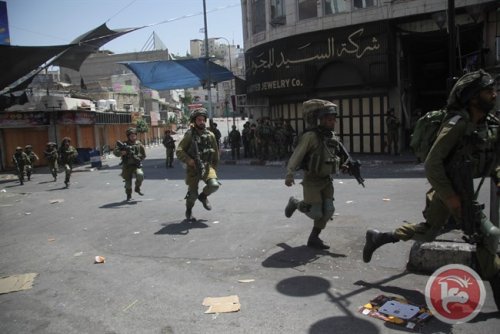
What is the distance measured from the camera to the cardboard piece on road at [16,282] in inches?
179

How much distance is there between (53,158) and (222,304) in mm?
14446

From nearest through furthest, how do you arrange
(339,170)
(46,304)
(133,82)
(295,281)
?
(46,304) < (295,281) < (339,170) < (133,82)

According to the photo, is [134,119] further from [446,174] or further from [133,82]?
[446,174]

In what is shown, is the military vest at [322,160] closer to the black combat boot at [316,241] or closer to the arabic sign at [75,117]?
the black combat boot at [316,241]

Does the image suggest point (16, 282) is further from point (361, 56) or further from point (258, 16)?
point (258, 16)

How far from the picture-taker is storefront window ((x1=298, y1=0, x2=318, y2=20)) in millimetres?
20000

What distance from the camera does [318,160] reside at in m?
5.09

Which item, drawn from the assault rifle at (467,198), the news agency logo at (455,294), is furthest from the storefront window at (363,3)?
the assault rifle at (467,198)

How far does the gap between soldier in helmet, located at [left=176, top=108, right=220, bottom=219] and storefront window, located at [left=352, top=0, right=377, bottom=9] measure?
537 inches

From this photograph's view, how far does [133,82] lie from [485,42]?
1963 inches

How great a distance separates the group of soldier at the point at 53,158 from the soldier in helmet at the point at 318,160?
11.2 meters

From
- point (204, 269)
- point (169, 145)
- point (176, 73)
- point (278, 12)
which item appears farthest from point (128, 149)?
point (278, 12)

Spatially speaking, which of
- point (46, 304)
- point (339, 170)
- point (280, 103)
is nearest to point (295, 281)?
point (339, 170)

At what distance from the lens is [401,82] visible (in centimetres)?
1869
